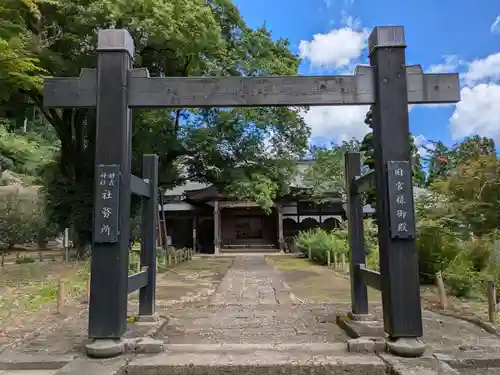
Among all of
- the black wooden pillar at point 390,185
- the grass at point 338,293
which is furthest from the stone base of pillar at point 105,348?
the grass at point 338,293

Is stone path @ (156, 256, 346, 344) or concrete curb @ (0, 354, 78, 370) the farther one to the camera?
stone path @ (156, 256, 346, 344)

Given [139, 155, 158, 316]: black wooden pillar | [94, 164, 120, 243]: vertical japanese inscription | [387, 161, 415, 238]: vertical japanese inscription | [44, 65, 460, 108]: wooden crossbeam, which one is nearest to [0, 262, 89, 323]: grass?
[139, 155, 158, 316]: black wooden pillar

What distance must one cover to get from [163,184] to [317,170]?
10355 mm

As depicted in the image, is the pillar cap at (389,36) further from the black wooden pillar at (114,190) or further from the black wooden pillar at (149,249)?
the black wooden pillar at (149,249)

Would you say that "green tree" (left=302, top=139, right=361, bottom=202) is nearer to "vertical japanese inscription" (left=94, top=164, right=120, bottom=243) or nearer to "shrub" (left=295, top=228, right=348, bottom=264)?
"shrub" (left=295, top=228, right=348, bottom=264)

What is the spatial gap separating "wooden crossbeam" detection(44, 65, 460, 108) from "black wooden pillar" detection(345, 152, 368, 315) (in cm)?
137

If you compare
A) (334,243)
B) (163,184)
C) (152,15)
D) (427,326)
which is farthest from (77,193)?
(427,326)

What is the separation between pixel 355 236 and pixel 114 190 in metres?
2.93

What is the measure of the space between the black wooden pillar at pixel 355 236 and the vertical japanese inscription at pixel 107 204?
9.30 feet

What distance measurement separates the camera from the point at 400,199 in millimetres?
3623

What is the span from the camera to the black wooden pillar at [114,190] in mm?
3561

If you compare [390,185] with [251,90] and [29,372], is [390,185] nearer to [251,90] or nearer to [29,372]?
[251,90]

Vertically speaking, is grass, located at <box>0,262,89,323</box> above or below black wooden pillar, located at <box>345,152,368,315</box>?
below

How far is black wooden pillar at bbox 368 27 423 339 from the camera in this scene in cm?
354
